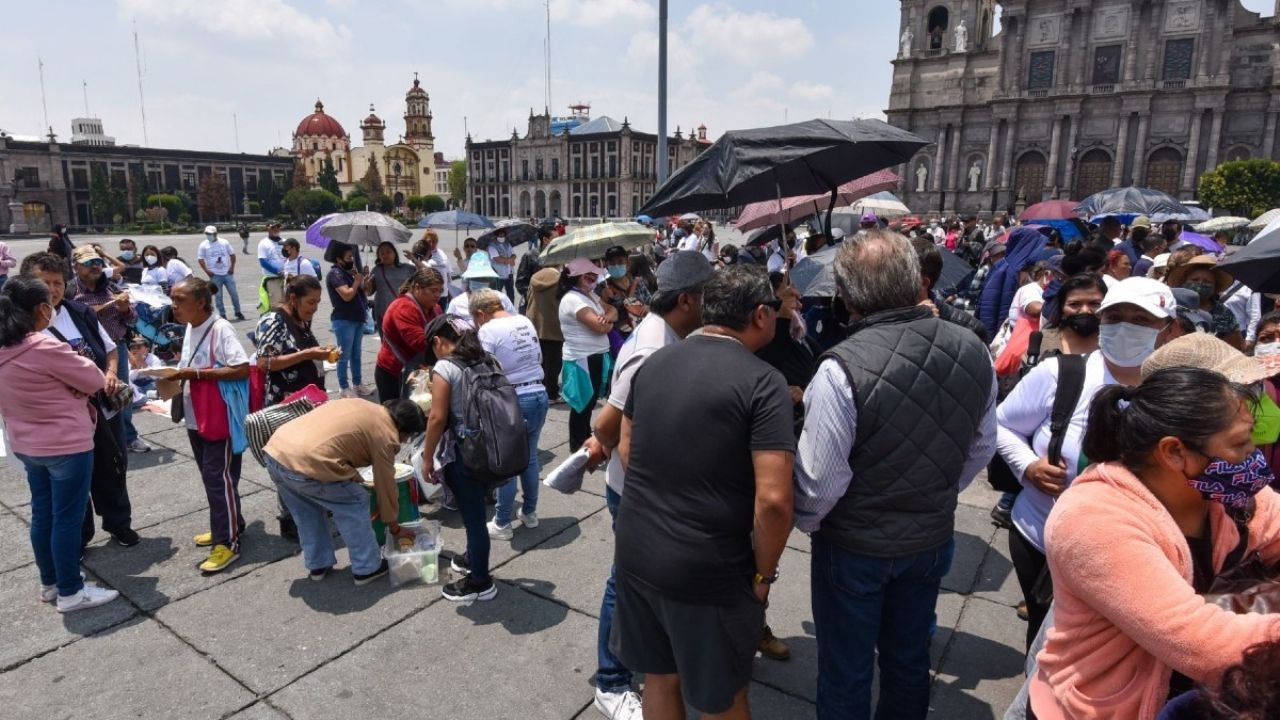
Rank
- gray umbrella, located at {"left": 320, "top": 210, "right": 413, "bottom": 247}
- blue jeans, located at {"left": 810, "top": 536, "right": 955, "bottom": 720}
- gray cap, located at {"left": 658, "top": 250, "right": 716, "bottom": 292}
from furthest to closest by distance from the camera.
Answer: gray umbrella, located at {"left": 320, "top": 210, "right": 413, "bottom": 247} → gray cap, located at {"left": 658, "top": 250, "right": 716, "bottom": 292} → blue jeans, located at {"left": 810, "top": 536, "right": 955, "bottom": 720}

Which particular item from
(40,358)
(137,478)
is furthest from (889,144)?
(137,478)

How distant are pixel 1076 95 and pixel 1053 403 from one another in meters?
54.2

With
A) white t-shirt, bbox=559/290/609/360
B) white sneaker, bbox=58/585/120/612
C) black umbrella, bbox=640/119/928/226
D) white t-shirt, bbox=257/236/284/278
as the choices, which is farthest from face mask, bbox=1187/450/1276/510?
white t-shirt, bbox=257/236/284/278

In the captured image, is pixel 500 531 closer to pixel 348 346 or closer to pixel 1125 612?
pixel 1125 612

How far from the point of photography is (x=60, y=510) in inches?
146

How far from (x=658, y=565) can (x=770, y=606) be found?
1.89 metres

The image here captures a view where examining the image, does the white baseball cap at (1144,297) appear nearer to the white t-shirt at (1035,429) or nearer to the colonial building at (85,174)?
the white t-shirt at (1035,429)

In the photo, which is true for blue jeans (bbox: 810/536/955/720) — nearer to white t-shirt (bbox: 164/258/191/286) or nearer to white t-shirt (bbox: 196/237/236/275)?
white t-shirt (bbox: 164/258/191/286)

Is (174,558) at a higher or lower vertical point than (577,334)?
lower

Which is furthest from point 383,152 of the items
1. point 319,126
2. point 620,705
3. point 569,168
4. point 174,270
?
point 620,705

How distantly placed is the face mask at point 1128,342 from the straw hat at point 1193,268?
3.24m

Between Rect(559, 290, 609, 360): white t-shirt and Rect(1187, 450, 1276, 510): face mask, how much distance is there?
4.18m

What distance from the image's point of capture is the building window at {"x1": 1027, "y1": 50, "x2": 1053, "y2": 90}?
47.5 m

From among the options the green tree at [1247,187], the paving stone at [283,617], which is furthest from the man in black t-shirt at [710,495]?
the green tree at [1247,187]
